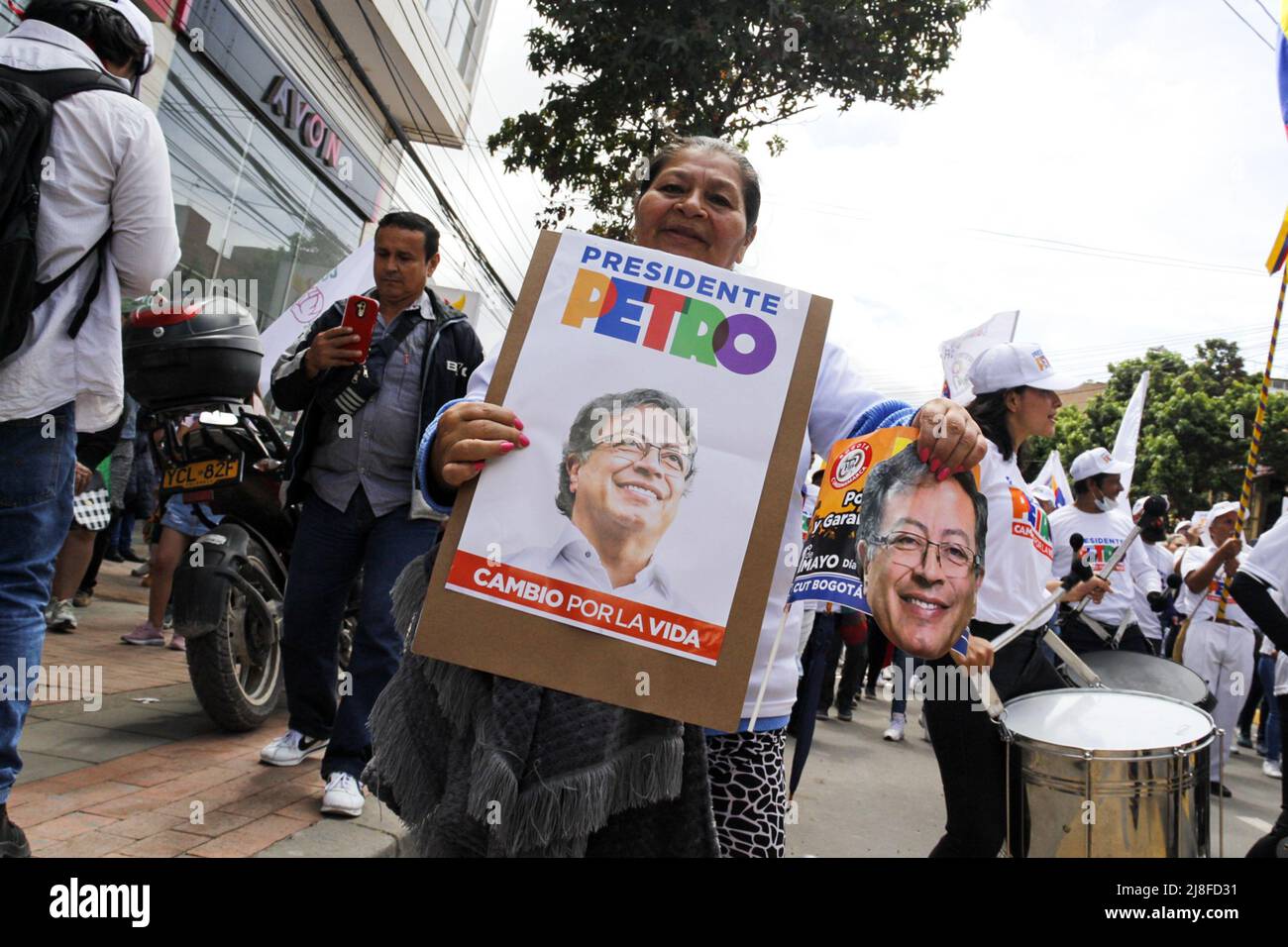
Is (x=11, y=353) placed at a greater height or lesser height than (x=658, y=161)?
lesser

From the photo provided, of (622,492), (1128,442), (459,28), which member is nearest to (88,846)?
(622,492)

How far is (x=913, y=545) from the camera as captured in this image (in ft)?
4.82

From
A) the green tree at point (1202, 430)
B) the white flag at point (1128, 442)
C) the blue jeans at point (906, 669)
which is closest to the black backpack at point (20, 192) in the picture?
the blue jeans at point (906, 669)

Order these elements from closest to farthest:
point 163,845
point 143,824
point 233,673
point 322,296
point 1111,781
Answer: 1. point 1111,781
2. point 163,845
3. point 143,824
4. point 233,673
5. point 322,296

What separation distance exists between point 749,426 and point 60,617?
533 centimetres

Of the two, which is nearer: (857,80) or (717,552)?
(717,552)

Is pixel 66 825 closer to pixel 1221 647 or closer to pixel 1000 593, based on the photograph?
pixel 1000 593

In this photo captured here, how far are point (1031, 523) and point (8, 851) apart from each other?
10.1 feet

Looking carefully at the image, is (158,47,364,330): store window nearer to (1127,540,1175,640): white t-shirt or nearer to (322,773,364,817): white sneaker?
(322,773,364,817): white sneaker

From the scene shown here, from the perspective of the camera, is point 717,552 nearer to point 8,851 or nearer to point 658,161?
point 658,161

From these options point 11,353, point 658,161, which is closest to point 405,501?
point 11,353
